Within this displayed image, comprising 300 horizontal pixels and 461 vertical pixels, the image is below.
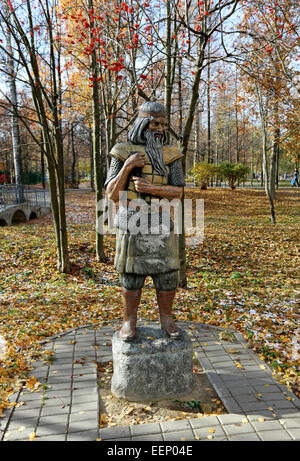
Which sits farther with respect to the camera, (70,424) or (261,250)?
(261,250)

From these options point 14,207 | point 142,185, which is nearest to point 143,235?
point 142,185

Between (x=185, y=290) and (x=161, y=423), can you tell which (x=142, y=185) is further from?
(x=185, y=290)

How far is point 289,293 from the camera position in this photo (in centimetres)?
700

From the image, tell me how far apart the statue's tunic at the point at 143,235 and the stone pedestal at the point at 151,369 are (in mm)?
837

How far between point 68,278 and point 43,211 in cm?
1159

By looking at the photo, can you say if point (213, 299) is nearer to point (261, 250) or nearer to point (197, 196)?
point (261, 250)

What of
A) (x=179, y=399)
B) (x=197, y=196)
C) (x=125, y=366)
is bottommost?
(x=179, y=399)

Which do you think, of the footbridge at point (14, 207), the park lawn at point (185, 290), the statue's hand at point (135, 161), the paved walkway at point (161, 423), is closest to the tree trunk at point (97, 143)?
the park lawn at point (185, 290)

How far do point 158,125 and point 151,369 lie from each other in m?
2.62

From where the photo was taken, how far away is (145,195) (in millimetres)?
3475

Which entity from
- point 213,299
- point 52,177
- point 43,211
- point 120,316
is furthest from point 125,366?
point 43,211

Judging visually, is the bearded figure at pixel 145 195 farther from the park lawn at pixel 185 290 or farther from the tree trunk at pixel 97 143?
the tree trunk at pixel 97 143

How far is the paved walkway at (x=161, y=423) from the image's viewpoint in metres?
3.09

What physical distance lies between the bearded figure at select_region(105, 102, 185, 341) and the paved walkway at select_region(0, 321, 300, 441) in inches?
35.2
